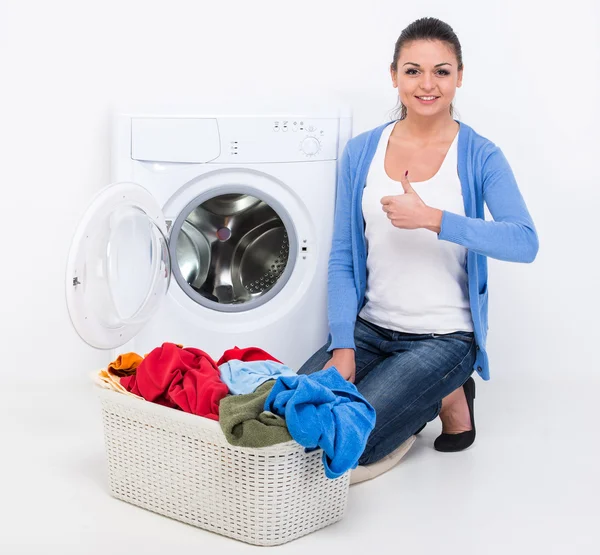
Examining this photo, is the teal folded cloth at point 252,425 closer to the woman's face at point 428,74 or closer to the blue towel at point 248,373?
the blue towel at point 248,373

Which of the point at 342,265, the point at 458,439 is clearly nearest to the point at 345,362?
the point at 342,265

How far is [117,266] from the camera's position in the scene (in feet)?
6.76

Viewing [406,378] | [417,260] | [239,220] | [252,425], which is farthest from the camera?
[239,220]

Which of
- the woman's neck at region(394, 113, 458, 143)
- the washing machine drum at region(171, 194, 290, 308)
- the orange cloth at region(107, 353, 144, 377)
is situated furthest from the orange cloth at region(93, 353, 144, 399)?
the woman's neck at region(394, 113, 458, 143)

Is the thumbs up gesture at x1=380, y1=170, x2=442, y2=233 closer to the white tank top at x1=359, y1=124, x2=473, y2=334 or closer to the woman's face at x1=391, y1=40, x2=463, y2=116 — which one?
the white tank top at x1=359, y1=124, x2=473, y2=334

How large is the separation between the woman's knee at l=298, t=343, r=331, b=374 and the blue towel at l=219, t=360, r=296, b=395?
1.14 feet

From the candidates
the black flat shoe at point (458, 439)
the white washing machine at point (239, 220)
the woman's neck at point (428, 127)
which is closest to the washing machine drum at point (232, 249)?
the white washing machine at point (239, 220)

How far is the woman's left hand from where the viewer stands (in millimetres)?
2025

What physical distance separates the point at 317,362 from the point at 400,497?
41 cm

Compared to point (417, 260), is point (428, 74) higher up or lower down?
higher up

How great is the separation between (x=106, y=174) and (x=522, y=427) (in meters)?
1.38

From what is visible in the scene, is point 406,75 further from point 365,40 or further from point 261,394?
point 261,394

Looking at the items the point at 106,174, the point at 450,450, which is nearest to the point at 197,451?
the point at 450,450

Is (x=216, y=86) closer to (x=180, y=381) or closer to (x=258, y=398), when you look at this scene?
(x=180, y=381)
